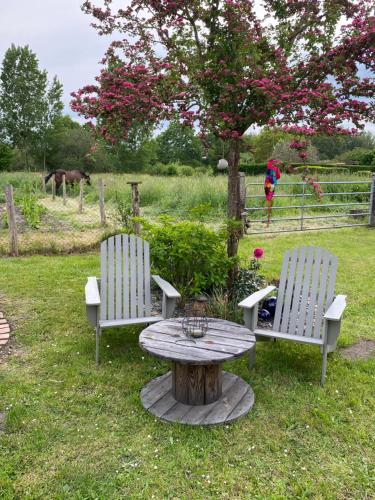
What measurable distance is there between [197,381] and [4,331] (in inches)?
85.7

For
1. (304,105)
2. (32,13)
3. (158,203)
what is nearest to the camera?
(304,105)

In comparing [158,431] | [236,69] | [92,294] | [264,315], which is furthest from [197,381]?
[236,69]

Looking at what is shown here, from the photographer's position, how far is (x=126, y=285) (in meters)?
3.79

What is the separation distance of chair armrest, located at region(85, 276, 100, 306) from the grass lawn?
54cm

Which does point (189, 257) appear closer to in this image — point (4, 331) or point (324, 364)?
point (324, 364)

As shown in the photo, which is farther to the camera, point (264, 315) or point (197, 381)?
point (264, 315)

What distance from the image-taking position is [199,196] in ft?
43.6

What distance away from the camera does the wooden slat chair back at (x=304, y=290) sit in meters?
3.47

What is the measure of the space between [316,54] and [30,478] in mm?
4161

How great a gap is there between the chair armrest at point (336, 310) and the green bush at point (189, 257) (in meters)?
1.23

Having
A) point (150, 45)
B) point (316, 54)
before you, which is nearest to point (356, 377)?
point (316, 54)

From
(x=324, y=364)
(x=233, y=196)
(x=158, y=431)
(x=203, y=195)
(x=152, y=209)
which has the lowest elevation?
(x=158, y=431)

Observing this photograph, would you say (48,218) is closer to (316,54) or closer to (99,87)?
(99,87)

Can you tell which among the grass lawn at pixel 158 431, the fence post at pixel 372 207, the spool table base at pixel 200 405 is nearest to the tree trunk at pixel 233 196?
the grass lawn at pixel 158 431
